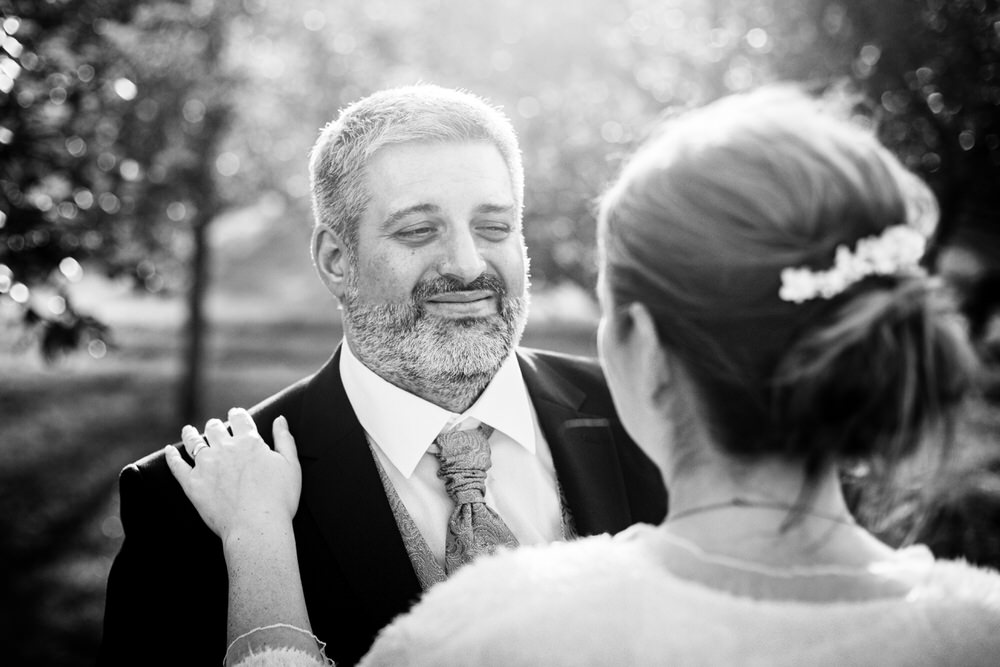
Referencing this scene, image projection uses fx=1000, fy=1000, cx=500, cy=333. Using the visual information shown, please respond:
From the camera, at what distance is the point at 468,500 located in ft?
9.01

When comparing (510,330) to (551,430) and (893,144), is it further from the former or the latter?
(893,144)

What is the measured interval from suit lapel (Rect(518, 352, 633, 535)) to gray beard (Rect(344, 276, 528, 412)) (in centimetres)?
23

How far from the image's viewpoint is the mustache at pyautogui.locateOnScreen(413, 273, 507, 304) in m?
2.96

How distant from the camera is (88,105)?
Result: 6559mm

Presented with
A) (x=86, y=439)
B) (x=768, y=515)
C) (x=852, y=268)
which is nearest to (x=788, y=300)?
(x=852, y=268)

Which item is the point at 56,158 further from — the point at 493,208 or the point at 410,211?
the point at 493,208

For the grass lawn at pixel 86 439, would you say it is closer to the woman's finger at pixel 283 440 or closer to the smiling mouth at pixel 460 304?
the smiling mouth at pixel 460 304

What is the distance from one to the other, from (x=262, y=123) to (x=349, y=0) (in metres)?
1.74

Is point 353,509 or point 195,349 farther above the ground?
point 353,509

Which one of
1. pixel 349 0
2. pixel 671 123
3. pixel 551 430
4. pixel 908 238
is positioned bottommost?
pixel 551 430

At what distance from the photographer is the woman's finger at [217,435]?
2.68 metres

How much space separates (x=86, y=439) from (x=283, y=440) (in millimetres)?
10274

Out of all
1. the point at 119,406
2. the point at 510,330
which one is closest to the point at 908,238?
the point at 510,330

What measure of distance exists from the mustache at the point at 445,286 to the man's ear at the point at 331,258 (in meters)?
0.32
